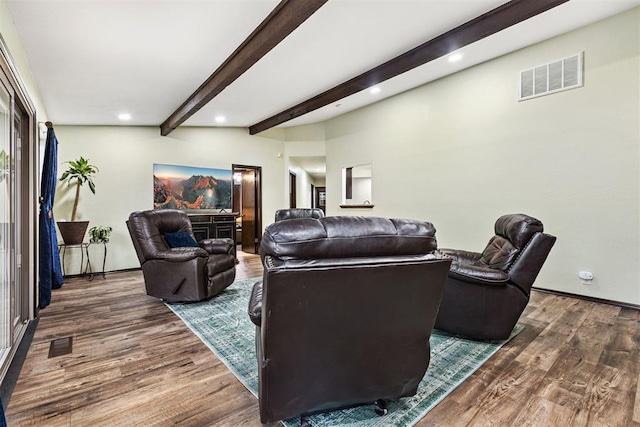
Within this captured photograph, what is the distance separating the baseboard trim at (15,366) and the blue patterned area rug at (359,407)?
108 cm

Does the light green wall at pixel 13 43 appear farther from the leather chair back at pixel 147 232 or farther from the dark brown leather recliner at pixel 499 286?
the dark brown leather recliner at pixel 499 286

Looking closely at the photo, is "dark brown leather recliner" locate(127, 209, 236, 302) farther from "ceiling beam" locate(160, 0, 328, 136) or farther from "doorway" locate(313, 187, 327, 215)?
"doorway" locate(313, 187, 327, 215)

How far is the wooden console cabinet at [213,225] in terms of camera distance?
5.57 m

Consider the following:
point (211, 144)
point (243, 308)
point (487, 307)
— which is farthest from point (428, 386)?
point (211, 144)

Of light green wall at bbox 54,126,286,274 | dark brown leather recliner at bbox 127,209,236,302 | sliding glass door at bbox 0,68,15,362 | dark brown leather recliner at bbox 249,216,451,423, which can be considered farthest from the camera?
light green wall at bbox 54,126,286,274

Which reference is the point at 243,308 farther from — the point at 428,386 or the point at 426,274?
the point at 426,274

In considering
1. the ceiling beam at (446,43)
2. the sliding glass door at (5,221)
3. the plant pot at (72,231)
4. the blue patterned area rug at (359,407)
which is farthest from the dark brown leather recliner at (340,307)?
the plant pot at (72,231)

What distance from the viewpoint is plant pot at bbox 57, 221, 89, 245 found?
14.4ft

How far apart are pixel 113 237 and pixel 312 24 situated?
4.60 metres

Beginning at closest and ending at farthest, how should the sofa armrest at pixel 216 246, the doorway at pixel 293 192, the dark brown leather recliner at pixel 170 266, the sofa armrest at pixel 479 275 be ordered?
1. the sofa armrest at pixel 479 275
2. the dark brown leather recliner at pixel 170 266
3. the sofa armrest at pixel 216 246
4. the doorway at pixel 293 192

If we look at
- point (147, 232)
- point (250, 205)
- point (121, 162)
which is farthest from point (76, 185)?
point (250, 205)

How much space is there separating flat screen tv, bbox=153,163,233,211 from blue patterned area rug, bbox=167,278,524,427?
2.93 meters

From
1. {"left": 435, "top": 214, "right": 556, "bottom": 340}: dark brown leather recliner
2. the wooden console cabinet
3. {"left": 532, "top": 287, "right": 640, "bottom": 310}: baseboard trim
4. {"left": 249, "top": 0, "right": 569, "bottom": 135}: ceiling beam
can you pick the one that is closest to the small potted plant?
the wooden console cabinet

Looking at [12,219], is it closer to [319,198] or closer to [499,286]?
[499,286]
